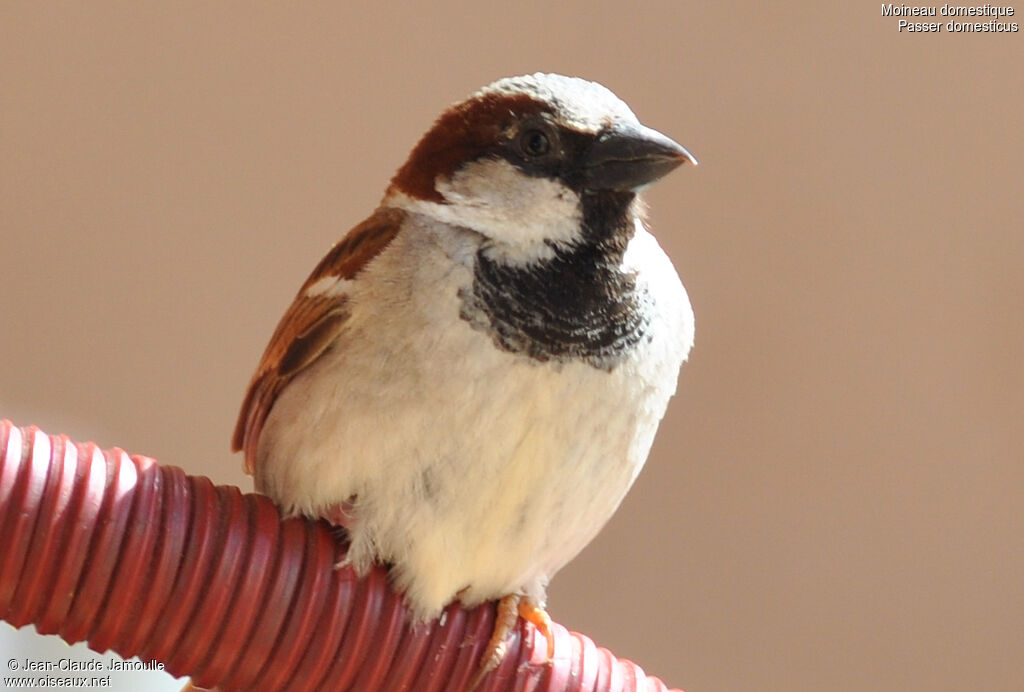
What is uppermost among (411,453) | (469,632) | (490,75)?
(490,75)

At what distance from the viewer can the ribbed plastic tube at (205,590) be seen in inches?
27.5

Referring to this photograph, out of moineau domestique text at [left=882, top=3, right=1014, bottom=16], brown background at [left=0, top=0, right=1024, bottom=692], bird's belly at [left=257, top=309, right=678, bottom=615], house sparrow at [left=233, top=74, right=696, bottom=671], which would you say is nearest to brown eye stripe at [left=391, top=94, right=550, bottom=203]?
house sparrow at [left=233, top=74, right=696, bottom=671]

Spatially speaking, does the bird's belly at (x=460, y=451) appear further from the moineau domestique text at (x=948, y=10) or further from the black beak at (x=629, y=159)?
the moineau domestique text at (x=948, y=10)

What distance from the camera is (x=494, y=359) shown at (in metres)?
0.83

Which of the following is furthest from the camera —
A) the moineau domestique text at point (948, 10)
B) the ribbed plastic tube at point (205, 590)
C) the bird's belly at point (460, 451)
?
the moineau domestique text at point (948, 10)

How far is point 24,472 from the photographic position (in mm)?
694

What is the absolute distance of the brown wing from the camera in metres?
0.91

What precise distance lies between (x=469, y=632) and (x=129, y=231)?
107 centimetres

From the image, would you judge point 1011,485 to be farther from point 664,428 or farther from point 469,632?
point 469,632

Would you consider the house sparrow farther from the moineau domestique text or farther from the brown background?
the moineau domestique text

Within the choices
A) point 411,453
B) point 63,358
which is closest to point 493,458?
point 411,453

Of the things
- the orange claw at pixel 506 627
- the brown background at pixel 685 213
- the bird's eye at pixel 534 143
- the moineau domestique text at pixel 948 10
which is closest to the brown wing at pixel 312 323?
the bird's eye at pixel 534 143

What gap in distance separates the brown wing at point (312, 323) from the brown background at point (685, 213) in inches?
30.2

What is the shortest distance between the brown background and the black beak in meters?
0.88
